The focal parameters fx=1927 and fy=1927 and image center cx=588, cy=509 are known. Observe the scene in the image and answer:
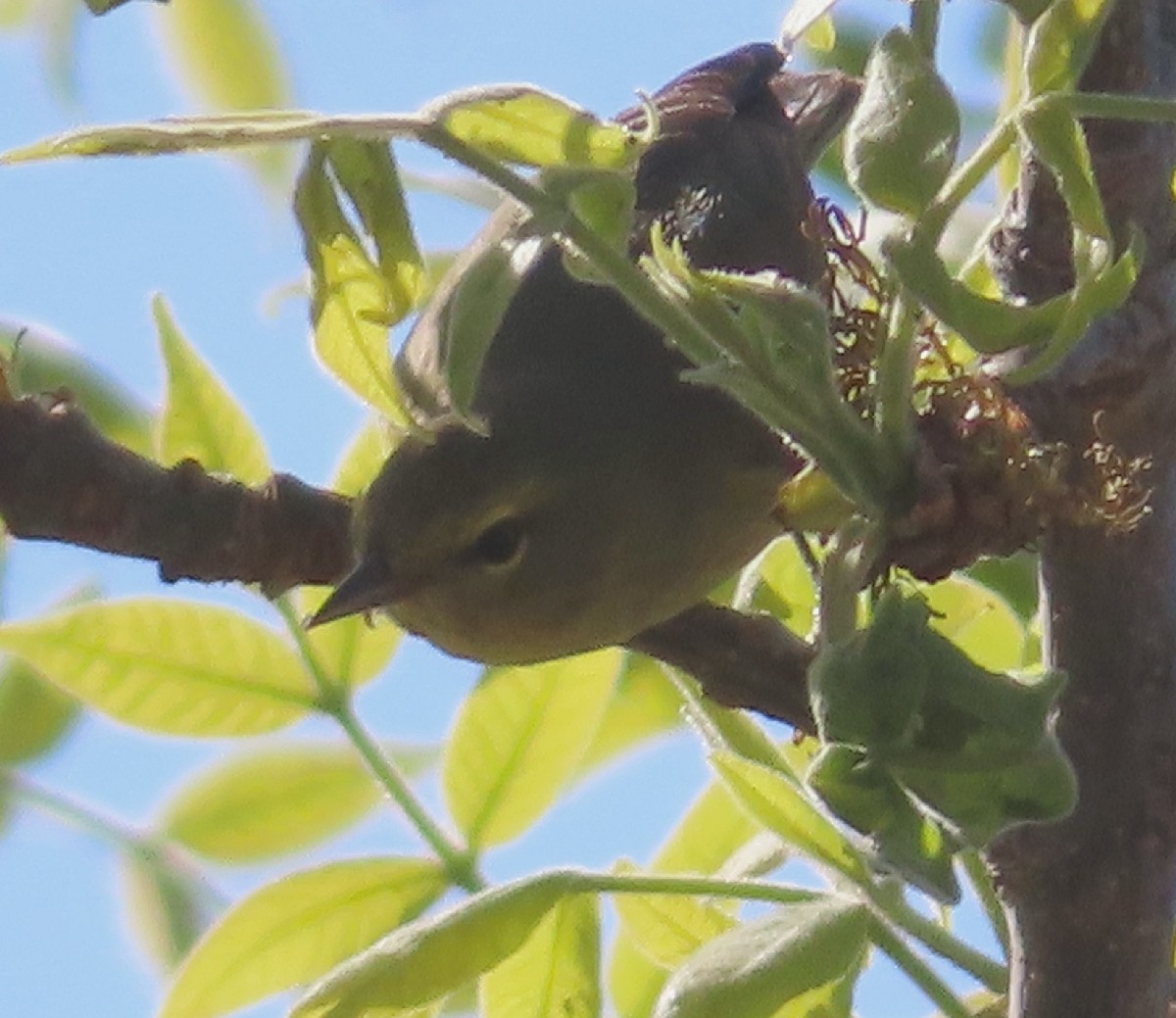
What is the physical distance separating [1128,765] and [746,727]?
228 millimetres

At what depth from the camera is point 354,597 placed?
1167 millimetres

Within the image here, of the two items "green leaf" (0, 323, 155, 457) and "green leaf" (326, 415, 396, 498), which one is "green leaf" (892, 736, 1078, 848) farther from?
"green leaf" (326, 415, 396, 498)

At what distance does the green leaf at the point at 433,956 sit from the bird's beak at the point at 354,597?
0.90 ft

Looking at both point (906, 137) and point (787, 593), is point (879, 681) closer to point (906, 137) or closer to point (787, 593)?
point (906, 137)

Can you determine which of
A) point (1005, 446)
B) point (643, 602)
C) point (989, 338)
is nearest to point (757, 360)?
point (989, 338)

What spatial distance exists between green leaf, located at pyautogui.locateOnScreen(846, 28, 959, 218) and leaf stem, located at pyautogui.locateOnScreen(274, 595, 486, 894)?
0.50 metres

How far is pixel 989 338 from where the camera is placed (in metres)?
0.73

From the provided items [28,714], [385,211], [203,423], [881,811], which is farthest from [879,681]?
[28,714]

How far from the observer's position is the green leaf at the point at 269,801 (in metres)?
1.25

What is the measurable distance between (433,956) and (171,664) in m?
0.33

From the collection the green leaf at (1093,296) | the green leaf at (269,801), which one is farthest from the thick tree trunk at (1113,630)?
the green leaf at (269,801)

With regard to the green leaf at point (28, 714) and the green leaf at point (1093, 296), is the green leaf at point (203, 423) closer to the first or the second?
the green leaf at point (28, 714)

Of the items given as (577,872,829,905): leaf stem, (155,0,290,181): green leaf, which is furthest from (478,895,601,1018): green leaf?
(155,0,290,181): green leaf

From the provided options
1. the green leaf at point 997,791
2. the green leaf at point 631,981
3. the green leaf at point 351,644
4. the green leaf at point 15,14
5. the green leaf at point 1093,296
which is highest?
the green leaf at point 15,14
